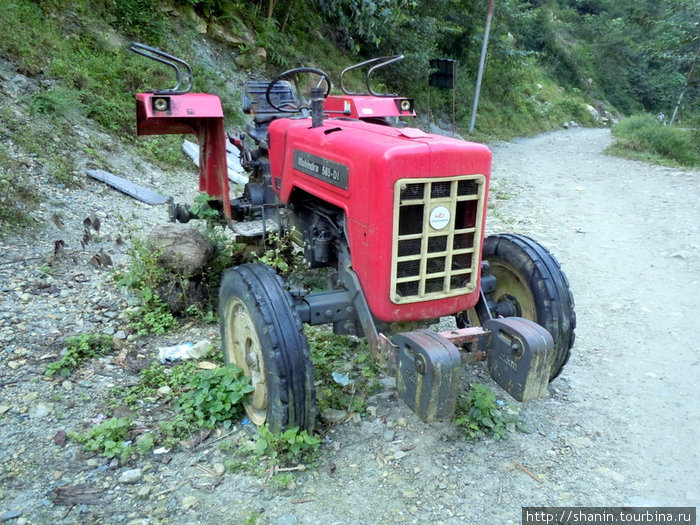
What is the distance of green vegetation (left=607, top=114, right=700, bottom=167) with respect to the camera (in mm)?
13086

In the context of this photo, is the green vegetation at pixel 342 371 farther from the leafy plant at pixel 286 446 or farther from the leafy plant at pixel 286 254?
the leafy plant at pixel 286 254

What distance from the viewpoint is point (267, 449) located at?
278 cm

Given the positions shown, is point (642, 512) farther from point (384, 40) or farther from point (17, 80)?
point (384, 40)

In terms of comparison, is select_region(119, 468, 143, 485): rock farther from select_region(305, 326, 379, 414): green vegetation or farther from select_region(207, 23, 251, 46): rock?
select_region(207, 23, 251, 46): rock

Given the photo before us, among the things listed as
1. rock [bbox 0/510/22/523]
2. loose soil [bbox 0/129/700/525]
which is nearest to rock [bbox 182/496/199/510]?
loose soil [bbox 0/129/700/525]

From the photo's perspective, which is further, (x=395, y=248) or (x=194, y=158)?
(x=194, y=158)

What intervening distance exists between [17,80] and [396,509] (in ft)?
21.9

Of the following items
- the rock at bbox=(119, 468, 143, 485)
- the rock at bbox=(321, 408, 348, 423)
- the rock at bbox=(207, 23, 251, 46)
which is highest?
the rock at bbox=(207, 23, 251, 46)

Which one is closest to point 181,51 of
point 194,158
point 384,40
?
point 194,158

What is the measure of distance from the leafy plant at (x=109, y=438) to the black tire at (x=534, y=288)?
2.16m

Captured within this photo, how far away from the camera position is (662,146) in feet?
46.2

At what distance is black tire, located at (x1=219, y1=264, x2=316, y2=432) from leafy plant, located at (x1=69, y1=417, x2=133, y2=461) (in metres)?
0.65

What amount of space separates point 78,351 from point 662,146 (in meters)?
14.5

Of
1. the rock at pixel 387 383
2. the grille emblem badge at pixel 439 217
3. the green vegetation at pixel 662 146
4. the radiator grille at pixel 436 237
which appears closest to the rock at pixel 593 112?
the green vegetation at pixel 662 146
